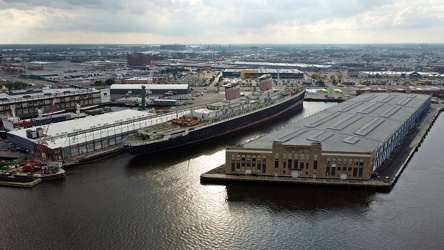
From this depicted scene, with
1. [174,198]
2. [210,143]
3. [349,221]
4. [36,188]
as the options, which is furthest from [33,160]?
[349,221]

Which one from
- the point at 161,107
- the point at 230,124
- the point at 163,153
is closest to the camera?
the point at 163,153

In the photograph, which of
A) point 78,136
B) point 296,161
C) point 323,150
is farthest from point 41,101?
point 323,150

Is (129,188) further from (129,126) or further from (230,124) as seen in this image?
(230,124)

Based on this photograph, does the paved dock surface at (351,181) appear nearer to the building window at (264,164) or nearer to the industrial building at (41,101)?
the building window at (264,164)

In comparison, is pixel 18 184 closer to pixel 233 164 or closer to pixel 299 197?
pixel 233 164

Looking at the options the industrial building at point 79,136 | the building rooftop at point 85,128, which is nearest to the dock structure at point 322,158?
the industrial building at point 79,136

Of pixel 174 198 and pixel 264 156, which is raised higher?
pixel 264 156
